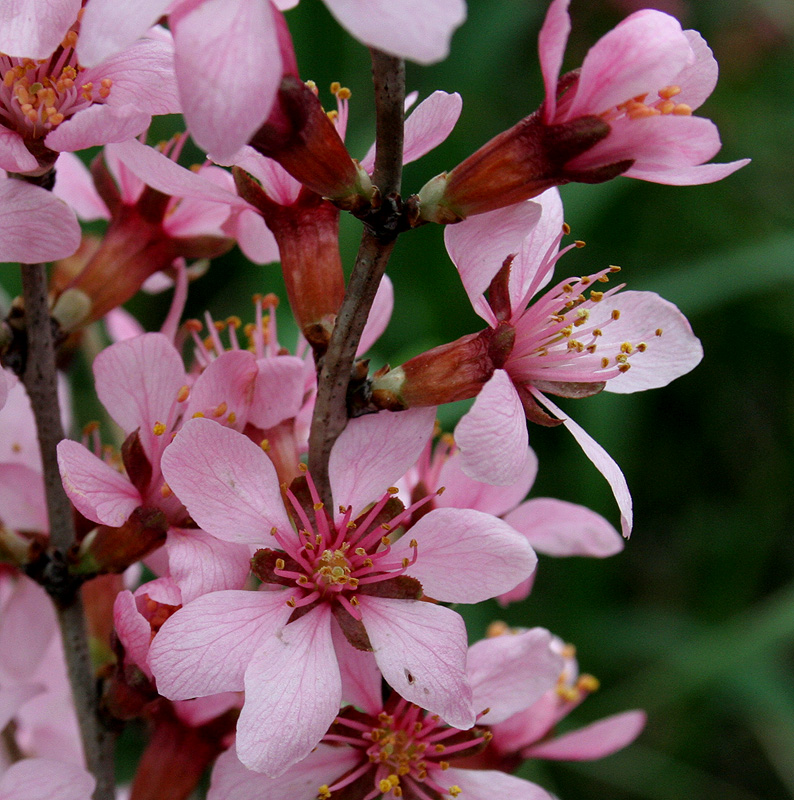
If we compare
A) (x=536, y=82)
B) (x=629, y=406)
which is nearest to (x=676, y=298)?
(x=629, y=406)

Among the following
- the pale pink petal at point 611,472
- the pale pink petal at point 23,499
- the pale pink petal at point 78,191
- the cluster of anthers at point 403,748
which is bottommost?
the cluster of anthers at point 403,748

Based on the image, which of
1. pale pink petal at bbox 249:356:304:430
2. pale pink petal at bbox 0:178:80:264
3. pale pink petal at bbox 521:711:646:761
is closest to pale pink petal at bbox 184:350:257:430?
pale pink petal at bbox 249:356:304:430

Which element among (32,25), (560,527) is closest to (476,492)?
(560,527)

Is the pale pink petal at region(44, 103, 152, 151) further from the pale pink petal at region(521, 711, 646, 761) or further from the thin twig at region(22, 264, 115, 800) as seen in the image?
the pale pink petal at region(521, 711, 646, 761)

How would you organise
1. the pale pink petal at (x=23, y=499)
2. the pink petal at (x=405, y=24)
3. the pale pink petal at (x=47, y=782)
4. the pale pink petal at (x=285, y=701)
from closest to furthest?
the pink petal at (x=405, y=24) < the pale pink petal at (x=285, y=701) < the pale pink petal at (x=47, y=782) < the pale pink petal at (x=23, y=499)

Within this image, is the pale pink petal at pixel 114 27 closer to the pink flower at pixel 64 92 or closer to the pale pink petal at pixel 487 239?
the pink flower at pixel 64 92

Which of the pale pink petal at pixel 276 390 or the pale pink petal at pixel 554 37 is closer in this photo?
the pale pink petal at pixel 554 37

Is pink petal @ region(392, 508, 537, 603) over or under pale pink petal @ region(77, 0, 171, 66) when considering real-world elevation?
under

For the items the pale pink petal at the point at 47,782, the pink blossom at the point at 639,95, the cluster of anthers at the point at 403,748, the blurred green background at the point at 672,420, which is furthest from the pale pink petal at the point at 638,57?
the blurred green background at the point at 672,420

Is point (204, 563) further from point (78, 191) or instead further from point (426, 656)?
point (78, 191)
